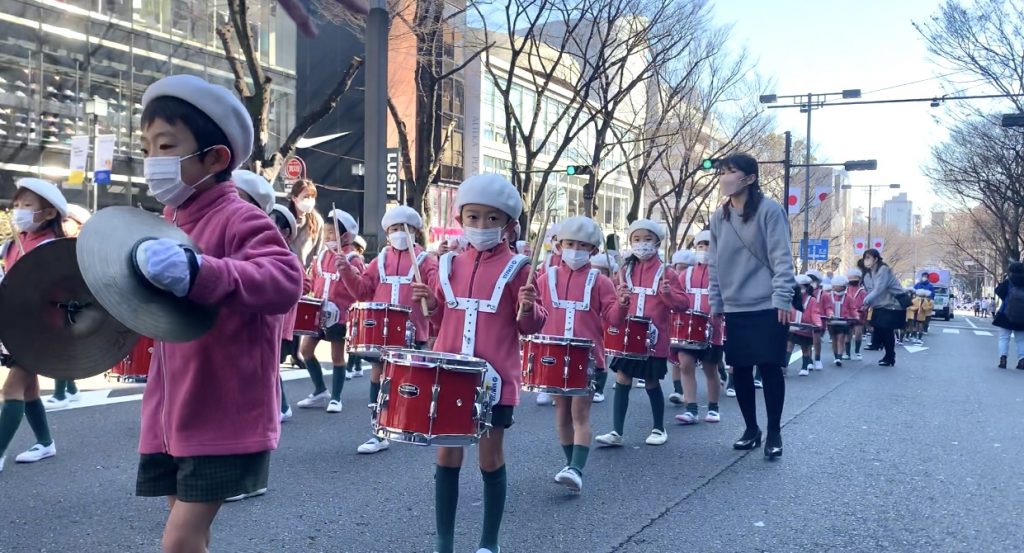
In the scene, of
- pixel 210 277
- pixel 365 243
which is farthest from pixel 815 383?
pixel 210 277

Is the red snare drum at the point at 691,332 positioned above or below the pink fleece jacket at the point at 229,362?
below

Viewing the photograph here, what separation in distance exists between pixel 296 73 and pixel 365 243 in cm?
2095

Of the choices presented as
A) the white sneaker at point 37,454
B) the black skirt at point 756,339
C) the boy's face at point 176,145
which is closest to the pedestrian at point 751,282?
the black skirt at point 756,339

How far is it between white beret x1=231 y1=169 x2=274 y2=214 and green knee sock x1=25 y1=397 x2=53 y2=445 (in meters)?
2.39

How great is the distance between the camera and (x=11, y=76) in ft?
66.8

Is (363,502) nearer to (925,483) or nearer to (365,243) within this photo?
(925,483)

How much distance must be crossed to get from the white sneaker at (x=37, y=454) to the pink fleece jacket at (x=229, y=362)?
13.3 feet

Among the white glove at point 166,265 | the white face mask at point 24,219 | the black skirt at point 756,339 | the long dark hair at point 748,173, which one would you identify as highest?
the long dark hair at point 748,173

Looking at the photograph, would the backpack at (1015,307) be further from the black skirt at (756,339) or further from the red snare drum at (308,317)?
the red snare drum at (308,317)

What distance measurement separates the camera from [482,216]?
13.3ft

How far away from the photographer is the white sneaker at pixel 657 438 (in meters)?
7.11

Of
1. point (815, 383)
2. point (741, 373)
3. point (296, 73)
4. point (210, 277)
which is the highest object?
point (296, 73)

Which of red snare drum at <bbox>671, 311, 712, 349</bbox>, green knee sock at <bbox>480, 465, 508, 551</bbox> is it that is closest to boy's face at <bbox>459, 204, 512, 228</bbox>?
green knee sock at <bbox>480, 465, 508, 551</bbox>

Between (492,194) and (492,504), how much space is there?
1433 mm
